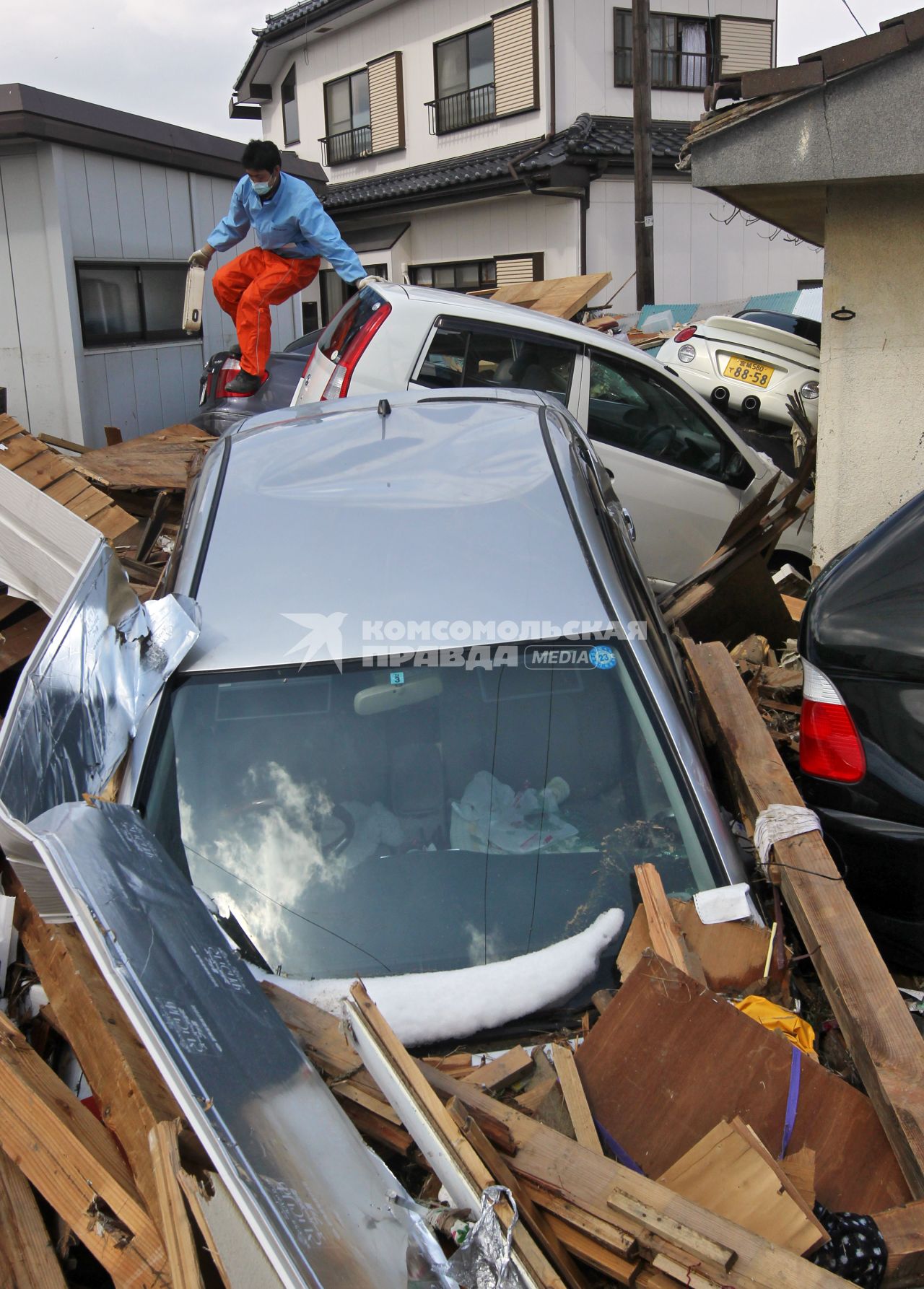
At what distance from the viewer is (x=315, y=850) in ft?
8.50

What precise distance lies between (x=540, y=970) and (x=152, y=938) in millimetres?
891

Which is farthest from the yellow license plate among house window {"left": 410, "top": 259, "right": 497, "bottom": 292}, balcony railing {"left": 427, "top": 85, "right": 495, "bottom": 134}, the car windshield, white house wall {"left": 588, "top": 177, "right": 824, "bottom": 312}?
balcony railing {"left": 427, "top": 85, "right": 495, "bottom": 134}

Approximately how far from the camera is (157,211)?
33.3 ft

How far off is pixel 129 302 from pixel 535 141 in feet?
38.5

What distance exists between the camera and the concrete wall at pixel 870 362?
5.64 m

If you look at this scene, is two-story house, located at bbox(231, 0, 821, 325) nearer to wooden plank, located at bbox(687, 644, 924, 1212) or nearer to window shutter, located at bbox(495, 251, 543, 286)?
window shutter, located at bbox(495, 251, 543, 286)

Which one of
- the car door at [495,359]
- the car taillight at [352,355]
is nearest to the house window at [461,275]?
the car door at [495,359]

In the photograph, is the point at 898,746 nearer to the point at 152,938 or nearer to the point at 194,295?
the point at 152,938

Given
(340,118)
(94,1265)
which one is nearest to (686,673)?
(94,1265)

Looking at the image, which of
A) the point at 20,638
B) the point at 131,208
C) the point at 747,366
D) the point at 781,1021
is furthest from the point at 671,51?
the point at 781,1021

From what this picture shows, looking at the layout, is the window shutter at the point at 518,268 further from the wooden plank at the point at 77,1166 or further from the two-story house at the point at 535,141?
the wooden plank at the point at 77,1166

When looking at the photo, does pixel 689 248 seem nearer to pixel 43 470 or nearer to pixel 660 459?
pixel 660 459

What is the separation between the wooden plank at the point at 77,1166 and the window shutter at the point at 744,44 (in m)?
21.9

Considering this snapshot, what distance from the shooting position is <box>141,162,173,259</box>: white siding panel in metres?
9.89
